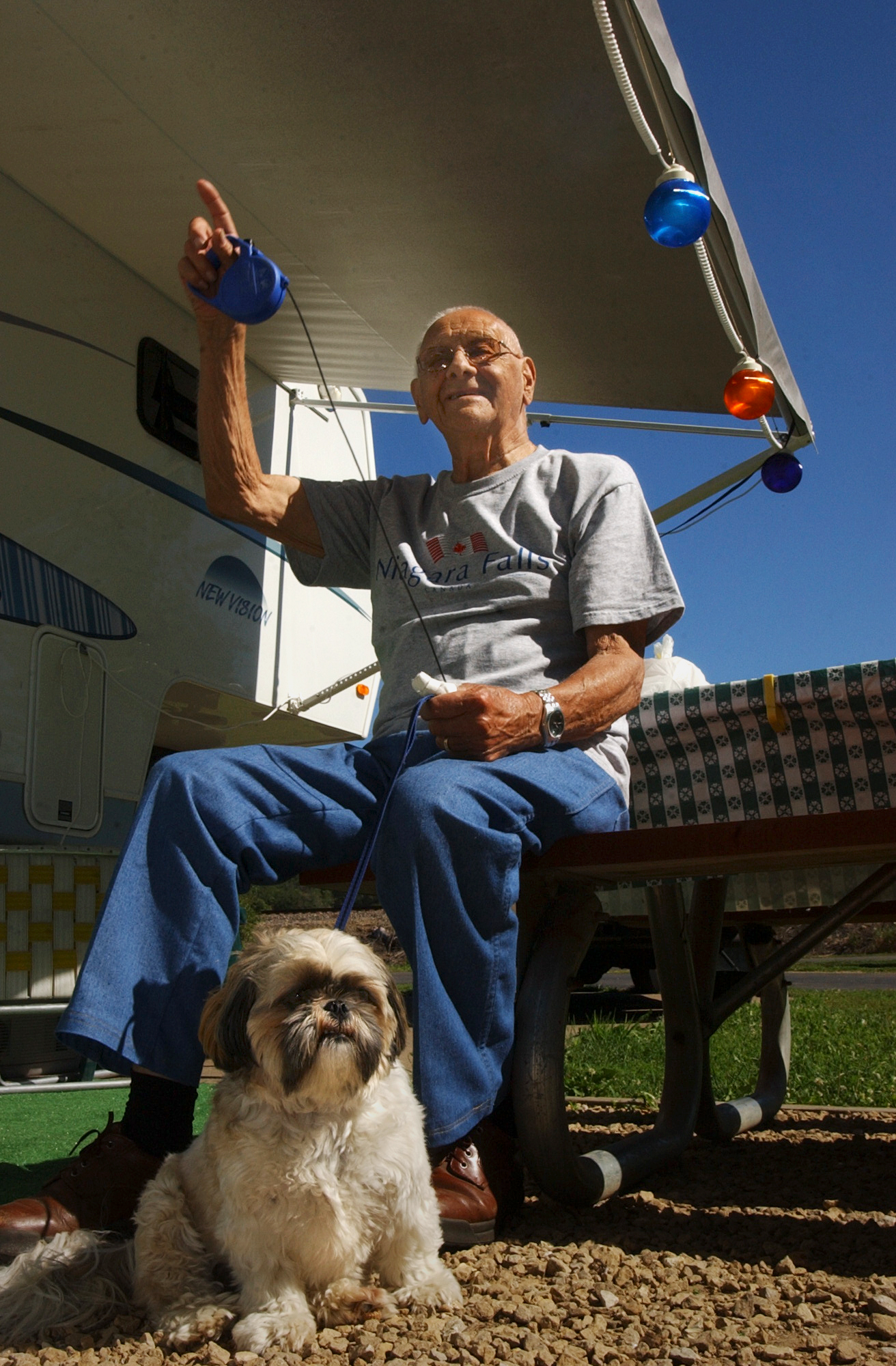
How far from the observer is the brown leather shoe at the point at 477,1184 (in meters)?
1.83

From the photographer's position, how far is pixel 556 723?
2.17 meters

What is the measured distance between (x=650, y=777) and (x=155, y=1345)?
5.41 feet

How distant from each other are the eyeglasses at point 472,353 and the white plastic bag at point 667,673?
928 millimetres

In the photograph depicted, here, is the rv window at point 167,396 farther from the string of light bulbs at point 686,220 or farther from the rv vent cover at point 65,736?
the string of light bulbs at point 686,220

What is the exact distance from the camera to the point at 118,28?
125 inches

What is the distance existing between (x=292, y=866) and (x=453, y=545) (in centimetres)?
87

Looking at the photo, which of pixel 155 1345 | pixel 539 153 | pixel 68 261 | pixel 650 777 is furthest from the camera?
pixel 68 261

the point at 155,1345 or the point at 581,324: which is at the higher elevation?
the point at 581,324

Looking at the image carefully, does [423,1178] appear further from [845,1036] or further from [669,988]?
[845,1036]

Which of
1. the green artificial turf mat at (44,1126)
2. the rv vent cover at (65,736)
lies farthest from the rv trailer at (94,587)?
the green artificial turf mat at (44,1126)

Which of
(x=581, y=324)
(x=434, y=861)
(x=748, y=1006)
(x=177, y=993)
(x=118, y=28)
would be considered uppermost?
(x=118, y=28)

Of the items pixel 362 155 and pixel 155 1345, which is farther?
pixel 362 155

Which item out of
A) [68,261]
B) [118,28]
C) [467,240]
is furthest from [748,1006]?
[118,28]

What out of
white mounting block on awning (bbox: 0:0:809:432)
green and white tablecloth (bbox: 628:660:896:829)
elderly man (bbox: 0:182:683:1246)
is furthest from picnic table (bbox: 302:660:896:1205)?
white mounting block on awning (bbox: 0:0:809:432)
